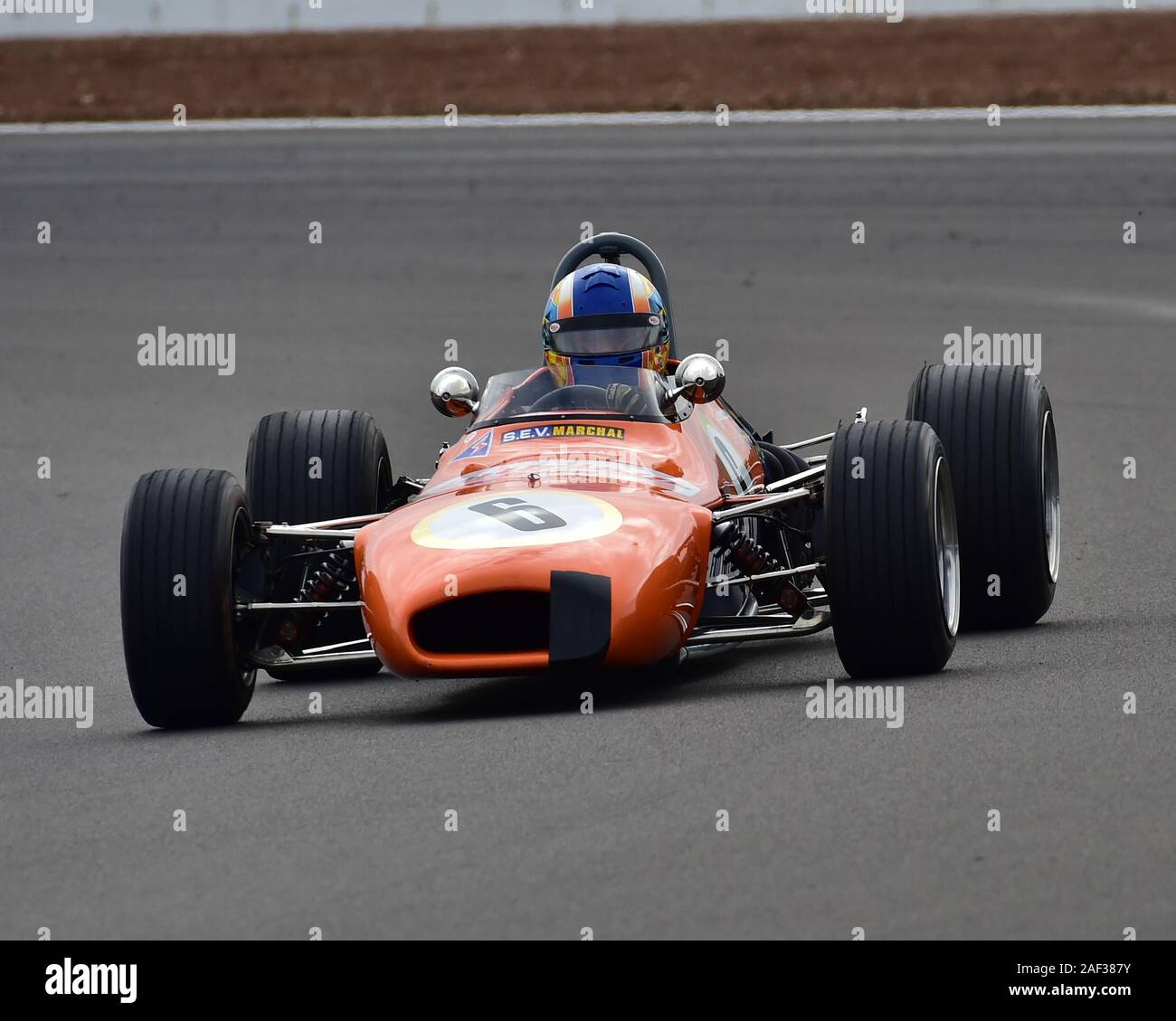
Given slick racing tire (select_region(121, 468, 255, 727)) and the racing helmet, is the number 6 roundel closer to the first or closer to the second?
slick racing tire (select_region(121, 468, 255, 727))

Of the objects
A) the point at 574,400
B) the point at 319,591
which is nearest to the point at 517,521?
the point at 319,591

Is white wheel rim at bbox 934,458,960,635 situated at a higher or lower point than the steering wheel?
lower

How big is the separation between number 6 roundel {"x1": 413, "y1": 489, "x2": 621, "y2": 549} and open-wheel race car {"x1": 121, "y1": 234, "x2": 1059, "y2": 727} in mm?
12

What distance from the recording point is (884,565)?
7262 mm

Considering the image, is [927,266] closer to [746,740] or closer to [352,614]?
[352,614]

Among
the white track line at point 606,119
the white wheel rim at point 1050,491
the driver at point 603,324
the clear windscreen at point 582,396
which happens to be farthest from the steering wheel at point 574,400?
the white track line at point 606,119

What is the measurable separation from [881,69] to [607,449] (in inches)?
1191

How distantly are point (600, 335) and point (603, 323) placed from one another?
51 mm

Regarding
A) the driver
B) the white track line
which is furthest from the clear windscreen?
Answer: the white track line

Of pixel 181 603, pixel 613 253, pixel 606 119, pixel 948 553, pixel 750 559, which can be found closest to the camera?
pixel 181 603

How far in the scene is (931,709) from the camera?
6836mm

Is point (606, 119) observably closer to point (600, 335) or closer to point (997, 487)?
point (600, 335)

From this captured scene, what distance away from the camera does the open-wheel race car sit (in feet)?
23.4
